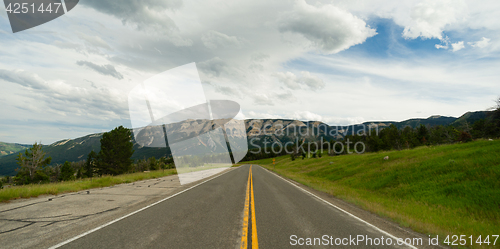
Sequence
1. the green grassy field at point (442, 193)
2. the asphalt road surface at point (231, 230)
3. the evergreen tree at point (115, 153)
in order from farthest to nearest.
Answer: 1. the evergreen tree at point (115, 153)
2. the green grassy field at point (442, 193)
3. the asphalt road surface at point (231, 230)

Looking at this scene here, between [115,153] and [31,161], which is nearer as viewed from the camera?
[31,161]

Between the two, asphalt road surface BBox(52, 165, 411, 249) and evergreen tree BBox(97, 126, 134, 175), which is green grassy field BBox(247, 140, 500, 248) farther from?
evergreen tree BBox(97, 126, 134, 175)

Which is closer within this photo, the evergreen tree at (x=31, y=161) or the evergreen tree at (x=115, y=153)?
the evergreen tree at (x=31, y=161)

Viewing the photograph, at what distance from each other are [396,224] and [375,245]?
324 centimetres

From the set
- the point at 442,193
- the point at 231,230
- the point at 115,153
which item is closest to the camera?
the point at 231,230

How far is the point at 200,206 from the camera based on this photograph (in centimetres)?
923

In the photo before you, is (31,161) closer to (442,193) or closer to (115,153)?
(115,153)

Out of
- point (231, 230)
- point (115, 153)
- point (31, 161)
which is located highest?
point (231, 230)

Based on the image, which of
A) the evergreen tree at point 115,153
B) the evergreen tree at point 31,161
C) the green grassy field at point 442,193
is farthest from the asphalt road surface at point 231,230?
the evergreen tree at point 115,153

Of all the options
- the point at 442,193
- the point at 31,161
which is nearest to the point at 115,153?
the point at 31,161

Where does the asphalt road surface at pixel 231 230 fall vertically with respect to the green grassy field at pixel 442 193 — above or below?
above

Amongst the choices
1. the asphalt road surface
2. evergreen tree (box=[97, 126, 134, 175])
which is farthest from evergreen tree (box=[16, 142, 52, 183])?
the asphalt road surface

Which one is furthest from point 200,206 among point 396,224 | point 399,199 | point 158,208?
point 399,199

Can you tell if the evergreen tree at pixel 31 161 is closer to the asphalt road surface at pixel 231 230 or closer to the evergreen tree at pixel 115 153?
the evergreen tree at pixel 115 153
